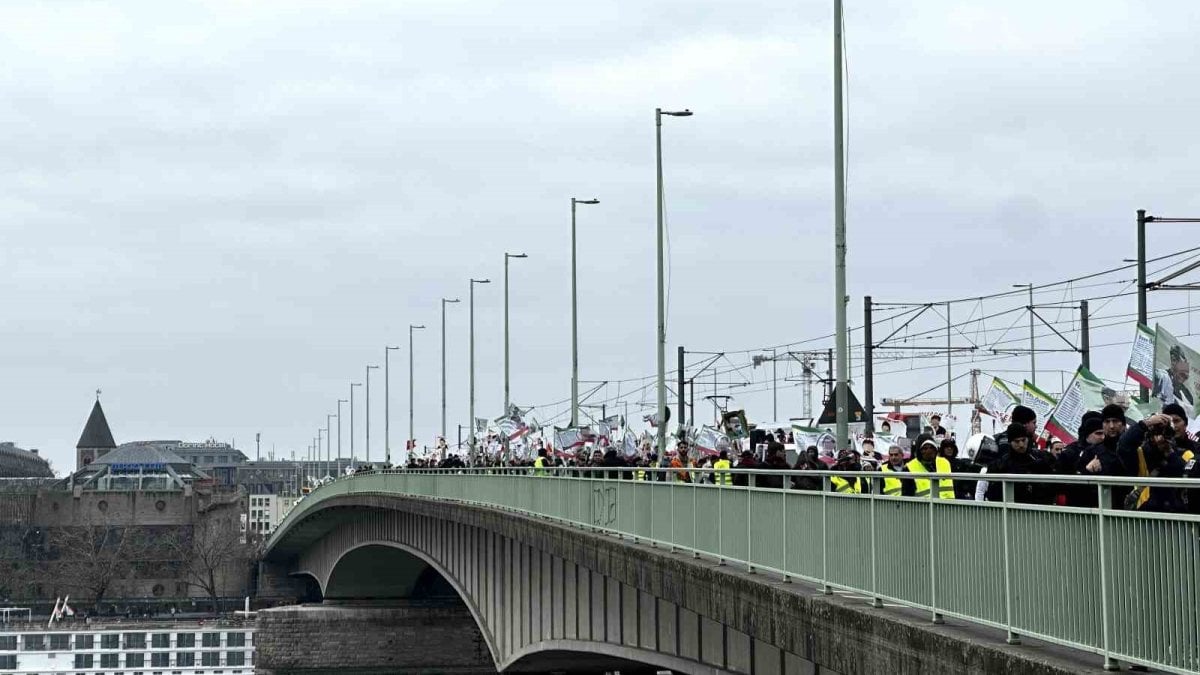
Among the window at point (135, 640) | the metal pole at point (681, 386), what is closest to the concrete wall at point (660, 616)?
the metal pole at point (681, 386)

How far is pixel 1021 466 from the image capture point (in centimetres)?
1302

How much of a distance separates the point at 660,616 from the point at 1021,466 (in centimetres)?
1087

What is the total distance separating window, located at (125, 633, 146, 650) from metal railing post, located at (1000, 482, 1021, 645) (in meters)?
109

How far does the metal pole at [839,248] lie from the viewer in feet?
79.5

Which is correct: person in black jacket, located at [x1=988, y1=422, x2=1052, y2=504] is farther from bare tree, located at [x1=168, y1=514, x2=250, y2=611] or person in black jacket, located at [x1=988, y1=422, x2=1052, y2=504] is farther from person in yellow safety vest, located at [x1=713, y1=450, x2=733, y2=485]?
bare tree, located at [x1=168, y1=514, x2=250, y2=611]

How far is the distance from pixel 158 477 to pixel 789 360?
13057 centimetres

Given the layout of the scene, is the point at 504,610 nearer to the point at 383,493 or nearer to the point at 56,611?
the point at 383,493

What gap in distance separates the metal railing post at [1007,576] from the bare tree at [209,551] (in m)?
142

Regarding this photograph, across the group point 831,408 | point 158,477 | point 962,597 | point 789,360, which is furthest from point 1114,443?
point 158,477

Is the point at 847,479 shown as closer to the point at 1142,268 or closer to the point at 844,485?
the point at 844,485

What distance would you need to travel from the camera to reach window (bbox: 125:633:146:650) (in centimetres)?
11650

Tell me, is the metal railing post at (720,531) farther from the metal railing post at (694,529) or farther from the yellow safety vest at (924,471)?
the yellow safety vest at (924,471)

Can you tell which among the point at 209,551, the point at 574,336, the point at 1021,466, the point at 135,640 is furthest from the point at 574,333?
the point at 209,551

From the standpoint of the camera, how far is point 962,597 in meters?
13.1
